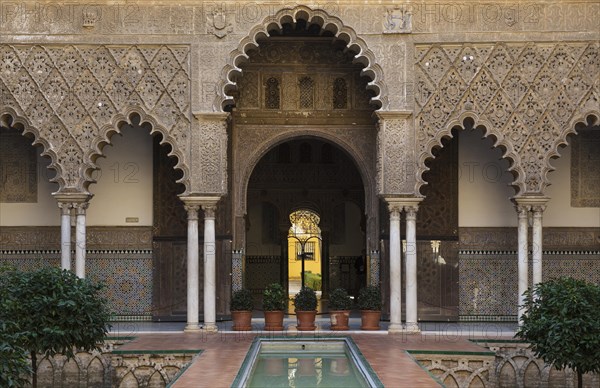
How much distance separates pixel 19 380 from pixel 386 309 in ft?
25.3

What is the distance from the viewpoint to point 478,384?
10633 mm

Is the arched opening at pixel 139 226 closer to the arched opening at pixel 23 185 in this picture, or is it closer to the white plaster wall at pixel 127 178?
the white plaster wall at pixel 127 178

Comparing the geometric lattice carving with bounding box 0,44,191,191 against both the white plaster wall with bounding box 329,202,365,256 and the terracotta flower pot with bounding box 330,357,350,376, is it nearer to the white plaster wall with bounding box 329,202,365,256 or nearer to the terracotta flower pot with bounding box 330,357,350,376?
the terracotta flower pot with bounding box 330,357,350,376

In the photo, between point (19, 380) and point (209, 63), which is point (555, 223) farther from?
point (19, 380)

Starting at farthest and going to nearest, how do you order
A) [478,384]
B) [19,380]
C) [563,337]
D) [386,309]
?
[386,309] < [478,384] < [563,337] < [19,380]

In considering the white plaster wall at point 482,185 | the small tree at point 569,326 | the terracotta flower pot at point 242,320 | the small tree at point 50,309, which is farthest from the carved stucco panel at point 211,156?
the small tree at point 569,326

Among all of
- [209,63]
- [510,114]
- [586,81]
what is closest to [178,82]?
[209,63]

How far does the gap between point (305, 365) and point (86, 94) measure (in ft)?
15.9

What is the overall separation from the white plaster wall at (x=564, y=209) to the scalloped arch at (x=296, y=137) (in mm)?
2786

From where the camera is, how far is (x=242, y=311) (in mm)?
12852

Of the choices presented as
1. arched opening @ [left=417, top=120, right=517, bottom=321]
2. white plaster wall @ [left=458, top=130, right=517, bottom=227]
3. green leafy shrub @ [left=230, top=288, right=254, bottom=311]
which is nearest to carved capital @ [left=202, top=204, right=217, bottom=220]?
green leafy shrub @ [left=230, top=288, right=254, bottom=311]

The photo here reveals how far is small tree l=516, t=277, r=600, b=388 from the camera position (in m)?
8.72

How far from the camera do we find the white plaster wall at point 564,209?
14102mm

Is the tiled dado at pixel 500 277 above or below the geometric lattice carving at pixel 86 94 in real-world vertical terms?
below
